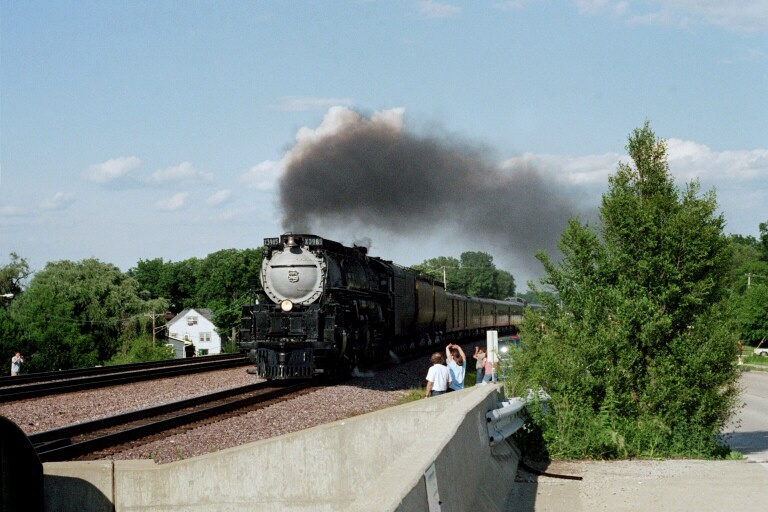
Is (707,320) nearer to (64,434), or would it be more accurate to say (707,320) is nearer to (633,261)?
(633,261)

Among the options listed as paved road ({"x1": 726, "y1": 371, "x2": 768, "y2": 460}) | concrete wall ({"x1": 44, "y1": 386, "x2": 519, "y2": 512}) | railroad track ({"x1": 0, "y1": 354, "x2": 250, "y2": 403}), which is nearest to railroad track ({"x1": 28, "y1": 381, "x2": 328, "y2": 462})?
concrete wall ({"x1": 44, "y1": 386, "x2": 519, "y2": 512})

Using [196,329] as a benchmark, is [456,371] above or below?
above

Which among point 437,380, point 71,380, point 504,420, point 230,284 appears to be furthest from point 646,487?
point 230,284

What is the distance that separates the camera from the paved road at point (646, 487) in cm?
940

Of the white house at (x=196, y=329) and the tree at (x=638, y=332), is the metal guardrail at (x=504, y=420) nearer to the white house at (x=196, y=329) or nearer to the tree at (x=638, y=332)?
the tree at (x=638, y=332)

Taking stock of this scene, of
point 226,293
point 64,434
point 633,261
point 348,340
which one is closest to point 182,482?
point 64,434

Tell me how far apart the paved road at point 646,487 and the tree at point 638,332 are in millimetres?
878

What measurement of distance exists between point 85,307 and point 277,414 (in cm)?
7480

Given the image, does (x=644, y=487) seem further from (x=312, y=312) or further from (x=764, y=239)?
(x=764, y=239)

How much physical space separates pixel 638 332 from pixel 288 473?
691cm

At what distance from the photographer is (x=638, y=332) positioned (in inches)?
557

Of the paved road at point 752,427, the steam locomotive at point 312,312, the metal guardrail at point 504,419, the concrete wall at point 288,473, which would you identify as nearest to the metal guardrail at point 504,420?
the metal guardrail at point 504,419

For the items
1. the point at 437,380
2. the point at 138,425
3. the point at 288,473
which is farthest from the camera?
the point at 138,425

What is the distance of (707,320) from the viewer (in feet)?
46.9
